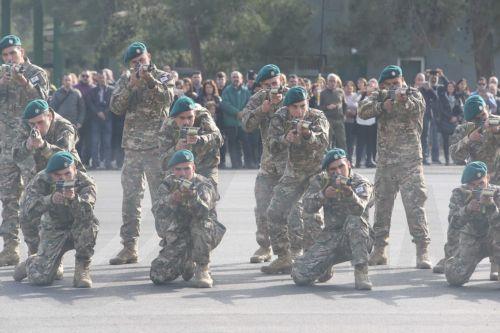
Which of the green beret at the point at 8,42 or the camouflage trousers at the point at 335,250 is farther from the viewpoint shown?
the green beret at the point at 8,42

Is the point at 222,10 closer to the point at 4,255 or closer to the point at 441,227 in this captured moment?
the point at 441,227

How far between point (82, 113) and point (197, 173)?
435 inches

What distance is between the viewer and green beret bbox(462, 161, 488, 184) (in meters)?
11.4

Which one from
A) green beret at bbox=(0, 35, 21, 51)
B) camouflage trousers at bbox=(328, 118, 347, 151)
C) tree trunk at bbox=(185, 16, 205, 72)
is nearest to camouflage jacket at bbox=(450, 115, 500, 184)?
green beret at bbox=(0, 35, 21, 51)

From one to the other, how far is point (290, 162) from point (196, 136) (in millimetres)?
998

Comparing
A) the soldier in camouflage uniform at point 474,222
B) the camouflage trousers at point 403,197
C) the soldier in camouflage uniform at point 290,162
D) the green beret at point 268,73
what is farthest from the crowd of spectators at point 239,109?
the soldier in camouflage uniform at point 474,222

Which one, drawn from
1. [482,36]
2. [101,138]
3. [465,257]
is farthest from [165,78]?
Result: [482,36]

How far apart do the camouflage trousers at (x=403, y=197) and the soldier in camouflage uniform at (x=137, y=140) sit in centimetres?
224

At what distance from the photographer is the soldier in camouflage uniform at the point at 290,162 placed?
1215 cm

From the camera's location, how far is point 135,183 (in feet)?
42.1

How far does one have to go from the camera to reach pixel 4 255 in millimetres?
12586

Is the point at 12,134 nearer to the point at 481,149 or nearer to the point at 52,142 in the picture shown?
the point at 52,142

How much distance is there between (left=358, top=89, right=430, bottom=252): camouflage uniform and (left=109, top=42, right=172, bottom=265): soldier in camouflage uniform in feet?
6.73

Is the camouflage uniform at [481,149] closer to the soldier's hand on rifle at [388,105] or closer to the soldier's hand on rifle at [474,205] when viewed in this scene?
the soldier's hand on rifle at [388,105]
